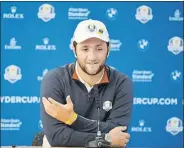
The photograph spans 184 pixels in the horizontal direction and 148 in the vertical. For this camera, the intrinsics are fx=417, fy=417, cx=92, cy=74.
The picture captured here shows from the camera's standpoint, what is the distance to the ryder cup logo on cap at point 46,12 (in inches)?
200

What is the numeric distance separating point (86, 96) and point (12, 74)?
2567 mm

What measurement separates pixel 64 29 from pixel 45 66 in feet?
Result: 1.66

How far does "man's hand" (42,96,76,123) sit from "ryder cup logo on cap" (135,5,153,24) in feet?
9.29

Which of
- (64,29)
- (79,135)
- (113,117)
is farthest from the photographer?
(64,29)

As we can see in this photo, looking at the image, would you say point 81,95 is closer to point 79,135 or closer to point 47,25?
point 79,135

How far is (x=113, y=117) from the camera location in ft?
8.78

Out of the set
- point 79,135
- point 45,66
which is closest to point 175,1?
point 45,66

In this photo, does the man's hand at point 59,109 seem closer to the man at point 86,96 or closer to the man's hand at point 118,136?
the man at point 86,96

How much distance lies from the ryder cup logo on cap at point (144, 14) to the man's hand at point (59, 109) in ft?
9.29

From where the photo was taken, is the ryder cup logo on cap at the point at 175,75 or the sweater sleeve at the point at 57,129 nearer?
the sweater sleeve at the point at 57,129

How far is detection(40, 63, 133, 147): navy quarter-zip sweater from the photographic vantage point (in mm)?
2559

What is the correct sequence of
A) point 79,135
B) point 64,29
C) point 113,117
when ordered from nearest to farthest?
point 79,135 < point 113,117 < point 64,29

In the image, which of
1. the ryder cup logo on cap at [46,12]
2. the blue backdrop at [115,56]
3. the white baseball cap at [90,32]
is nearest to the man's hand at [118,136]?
the white baseball cap at [90,32]

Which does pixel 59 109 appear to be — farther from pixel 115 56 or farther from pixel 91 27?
pixel 115 56
